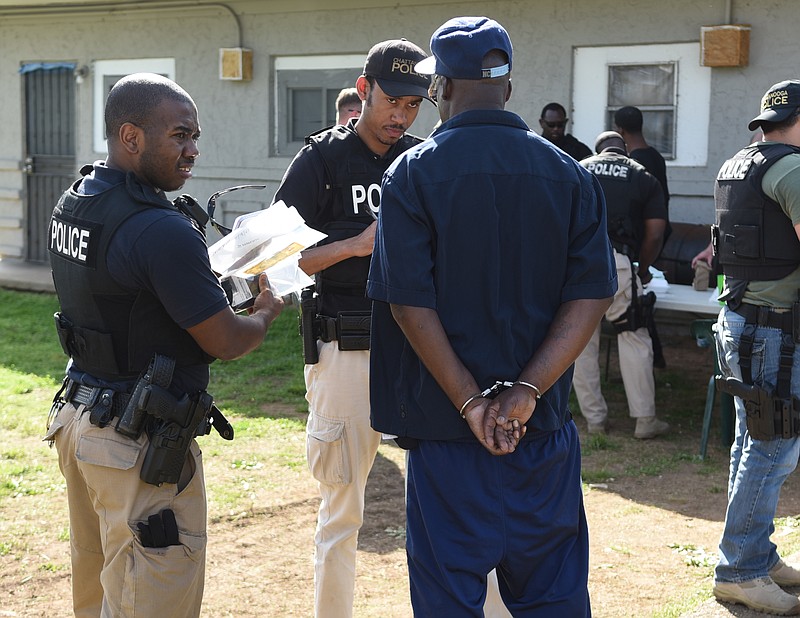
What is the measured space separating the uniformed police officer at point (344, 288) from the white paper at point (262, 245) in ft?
1.36

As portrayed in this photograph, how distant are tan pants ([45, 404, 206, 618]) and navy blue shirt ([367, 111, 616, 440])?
0.72m

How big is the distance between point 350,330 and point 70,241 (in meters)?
1.07

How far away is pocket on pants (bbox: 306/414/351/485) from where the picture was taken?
3469mm

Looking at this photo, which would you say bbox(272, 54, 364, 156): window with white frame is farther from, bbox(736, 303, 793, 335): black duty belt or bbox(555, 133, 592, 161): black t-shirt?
bbox(736, 303, 793, 335): black duty belt

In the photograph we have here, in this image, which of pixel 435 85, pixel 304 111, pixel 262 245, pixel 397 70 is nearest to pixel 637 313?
pixel 397 70

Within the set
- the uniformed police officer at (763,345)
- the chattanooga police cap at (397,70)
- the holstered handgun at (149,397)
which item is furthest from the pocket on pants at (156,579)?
the uniformed police officer at (763,345)

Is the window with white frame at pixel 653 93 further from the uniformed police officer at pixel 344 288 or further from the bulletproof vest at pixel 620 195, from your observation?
the uniformed police officer at pixel 344 288

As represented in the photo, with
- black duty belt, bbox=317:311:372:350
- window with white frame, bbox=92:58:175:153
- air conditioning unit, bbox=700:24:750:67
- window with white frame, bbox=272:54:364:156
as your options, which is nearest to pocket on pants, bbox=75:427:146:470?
black duty belt, bbox=317:311:372:350

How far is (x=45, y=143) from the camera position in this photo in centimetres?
1365

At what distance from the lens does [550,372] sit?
2576 mm

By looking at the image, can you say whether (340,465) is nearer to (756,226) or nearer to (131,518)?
(131,518)

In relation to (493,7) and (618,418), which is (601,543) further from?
(493,7)

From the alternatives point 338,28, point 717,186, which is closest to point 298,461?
point 717,186

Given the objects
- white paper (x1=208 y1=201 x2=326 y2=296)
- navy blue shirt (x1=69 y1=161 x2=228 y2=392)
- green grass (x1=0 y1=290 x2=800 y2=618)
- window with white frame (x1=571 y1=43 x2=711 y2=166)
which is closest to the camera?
navy blue shirt (x1=69 y1=161 x2=228 y2=392)
